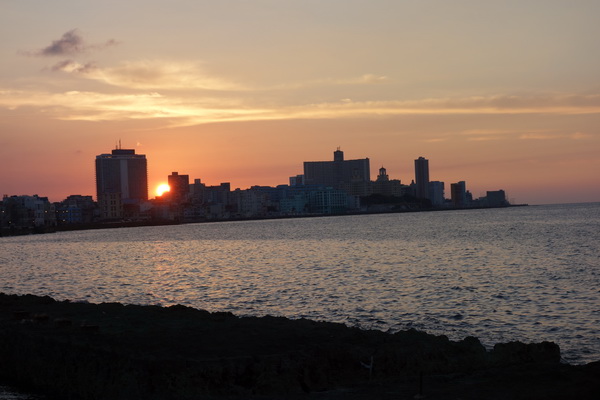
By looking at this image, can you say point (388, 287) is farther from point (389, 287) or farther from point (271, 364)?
point (271, 364)

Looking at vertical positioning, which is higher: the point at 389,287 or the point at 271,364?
the point at 271,364

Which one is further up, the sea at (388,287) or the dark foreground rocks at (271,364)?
the dark foreground rocks at (271,364)

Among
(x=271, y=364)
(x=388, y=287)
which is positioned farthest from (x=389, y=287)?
(x=271, y=364)

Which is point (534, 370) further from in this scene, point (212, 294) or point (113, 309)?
point (212, 294)

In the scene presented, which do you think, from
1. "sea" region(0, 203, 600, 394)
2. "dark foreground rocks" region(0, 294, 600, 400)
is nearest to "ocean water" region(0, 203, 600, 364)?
"sea" region(0, 203, 600, 394)

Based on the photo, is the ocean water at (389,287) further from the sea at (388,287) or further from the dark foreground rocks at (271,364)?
the dark foreground rocks at (271,364)

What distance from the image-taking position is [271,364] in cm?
2020

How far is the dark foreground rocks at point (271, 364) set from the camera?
706 inches

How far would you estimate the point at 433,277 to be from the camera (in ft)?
185

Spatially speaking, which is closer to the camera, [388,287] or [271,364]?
[271,364]

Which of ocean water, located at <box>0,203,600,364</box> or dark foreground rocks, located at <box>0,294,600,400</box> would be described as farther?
ocean water, located at <box>0,203,600,364</box>

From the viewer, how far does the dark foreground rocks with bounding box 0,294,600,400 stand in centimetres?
1794

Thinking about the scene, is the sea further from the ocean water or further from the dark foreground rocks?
the dark foreground rocks

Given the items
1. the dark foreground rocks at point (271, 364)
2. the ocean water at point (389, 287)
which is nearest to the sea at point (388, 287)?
the ocean water at point (389, 287)
